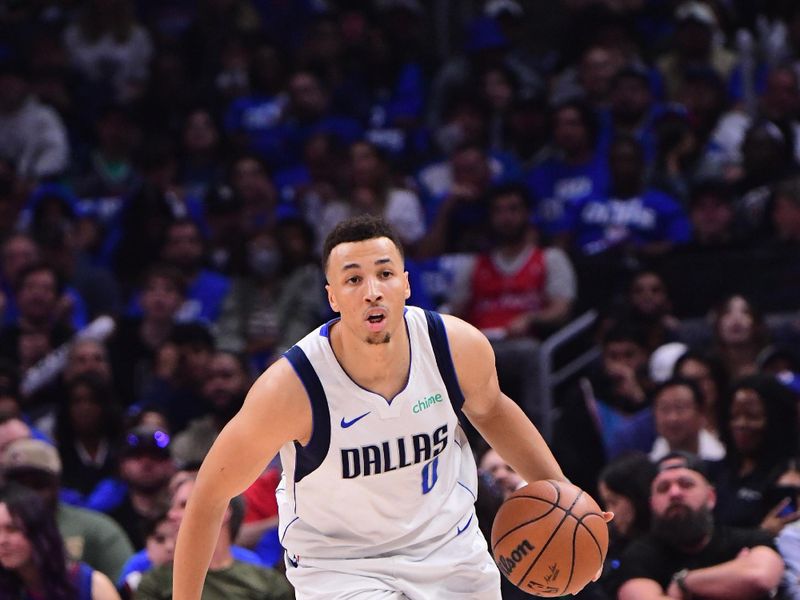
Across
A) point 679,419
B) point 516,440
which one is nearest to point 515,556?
point 516,440

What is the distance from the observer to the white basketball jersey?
172 inches

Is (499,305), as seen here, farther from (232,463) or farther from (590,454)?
(232,463)

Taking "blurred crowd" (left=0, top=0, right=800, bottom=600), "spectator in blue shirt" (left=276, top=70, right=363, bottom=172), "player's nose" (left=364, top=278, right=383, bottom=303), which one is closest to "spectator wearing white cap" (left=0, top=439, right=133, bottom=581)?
"blurred crowd" (left=0, top=0, right=800, bottom=600)

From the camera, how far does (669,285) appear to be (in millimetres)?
8906

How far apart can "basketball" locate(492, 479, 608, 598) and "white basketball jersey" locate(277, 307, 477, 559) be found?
0.75ft

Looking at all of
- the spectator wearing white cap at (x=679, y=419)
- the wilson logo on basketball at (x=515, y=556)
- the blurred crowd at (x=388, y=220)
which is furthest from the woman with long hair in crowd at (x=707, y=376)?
the wilson logo on basketball at (x=515, y=556)

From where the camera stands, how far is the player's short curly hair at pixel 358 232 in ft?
14.5

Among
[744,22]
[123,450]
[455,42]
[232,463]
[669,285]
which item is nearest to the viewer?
[232,463]

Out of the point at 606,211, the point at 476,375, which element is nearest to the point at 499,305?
the point at 606,211

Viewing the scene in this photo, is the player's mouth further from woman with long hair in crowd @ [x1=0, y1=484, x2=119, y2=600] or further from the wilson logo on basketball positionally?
woman with long hair in crowd @ [x1=0, y1=484, x2=119, y2=600]

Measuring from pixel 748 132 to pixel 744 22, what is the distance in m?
2.41

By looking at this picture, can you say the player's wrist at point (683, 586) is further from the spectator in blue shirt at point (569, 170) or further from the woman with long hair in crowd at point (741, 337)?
the spectator in blue shirt at point (569, 170)

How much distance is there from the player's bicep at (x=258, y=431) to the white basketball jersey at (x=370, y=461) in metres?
0.05

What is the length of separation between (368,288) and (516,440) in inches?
30.7
